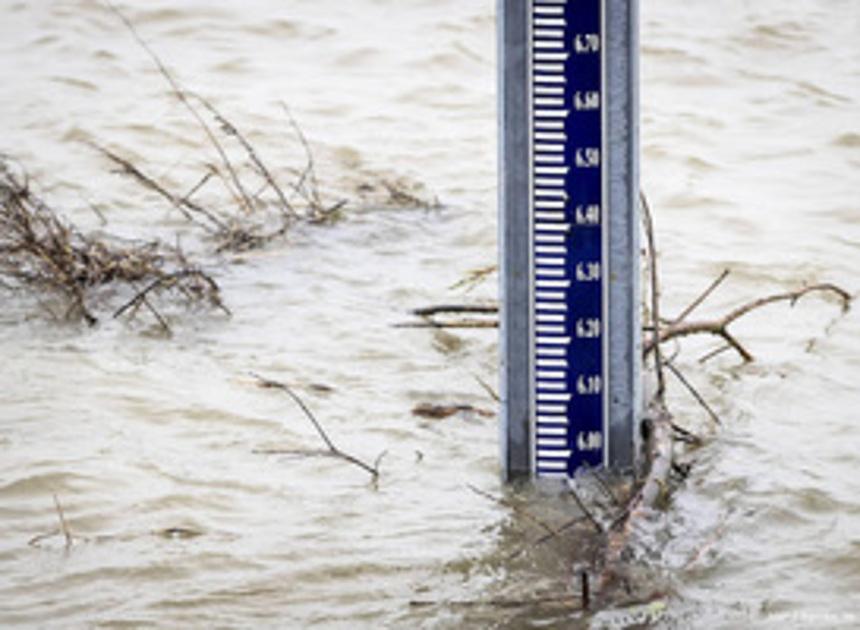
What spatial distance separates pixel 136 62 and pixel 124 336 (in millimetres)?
3654

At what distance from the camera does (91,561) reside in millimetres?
3439

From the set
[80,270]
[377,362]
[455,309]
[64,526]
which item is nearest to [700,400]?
[455,309]

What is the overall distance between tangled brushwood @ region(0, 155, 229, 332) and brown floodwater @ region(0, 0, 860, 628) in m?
0.11

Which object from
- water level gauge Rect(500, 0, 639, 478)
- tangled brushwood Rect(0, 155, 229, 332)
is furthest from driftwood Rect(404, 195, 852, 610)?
tangled brushwood Rect(0, 155, 229, 332)

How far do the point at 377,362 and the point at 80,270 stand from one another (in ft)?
3.79

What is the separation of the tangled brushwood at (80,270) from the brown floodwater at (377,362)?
106 mm

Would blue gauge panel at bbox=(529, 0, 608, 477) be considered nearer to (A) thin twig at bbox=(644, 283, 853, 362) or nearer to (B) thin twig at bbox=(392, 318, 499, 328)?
(A) thin twig at bbox=(644, 283, 853, 362)

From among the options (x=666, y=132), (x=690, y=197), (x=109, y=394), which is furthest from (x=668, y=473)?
(x=666, y=132)

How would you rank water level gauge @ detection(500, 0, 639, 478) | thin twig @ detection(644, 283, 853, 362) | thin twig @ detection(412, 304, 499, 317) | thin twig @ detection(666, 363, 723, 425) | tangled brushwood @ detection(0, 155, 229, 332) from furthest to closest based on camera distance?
tangled brushwood @ detection(0, 155, 229, 332) → thin twig @ detection(412, 304, 499, 317) → thin twig @ detection(644, 283, 853, 362) → thin twig @ detection(666, 363, 723, 425) → water level gauge @ detection(500, 0, 639, 478)

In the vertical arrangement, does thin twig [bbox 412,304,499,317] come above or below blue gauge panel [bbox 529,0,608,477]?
below

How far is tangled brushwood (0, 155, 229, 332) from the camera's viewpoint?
5.14 m

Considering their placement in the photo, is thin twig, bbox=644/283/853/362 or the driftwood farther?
thin twig, bbox=644/283/853/362

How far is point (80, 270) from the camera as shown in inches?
210

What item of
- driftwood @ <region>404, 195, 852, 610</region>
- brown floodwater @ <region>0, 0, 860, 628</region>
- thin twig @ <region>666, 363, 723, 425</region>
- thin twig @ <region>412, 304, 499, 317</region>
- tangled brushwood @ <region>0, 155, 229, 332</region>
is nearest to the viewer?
driftwood @ <region>404, 195, 852, 610</region>
